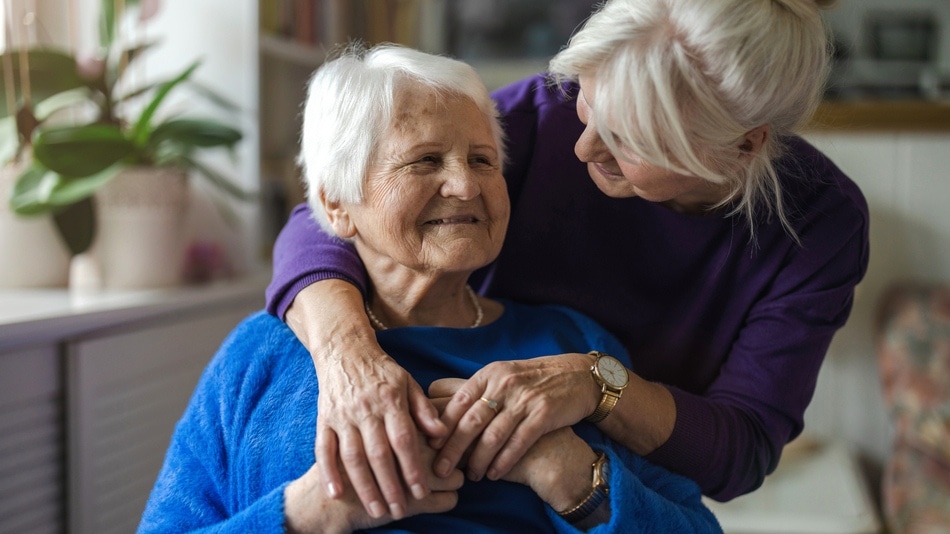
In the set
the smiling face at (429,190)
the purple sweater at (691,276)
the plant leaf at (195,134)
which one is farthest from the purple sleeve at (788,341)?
the plant leaf at (195,134)

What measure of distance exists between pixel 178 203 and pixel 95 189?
23cm

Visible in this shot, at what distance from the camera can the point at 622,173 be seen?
48.3 inches

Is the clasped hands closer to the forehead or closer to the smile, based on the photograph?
the smile

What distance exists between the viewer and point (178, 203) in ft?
6.61

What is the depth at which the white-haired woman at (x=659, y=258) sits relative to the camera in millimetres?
1072

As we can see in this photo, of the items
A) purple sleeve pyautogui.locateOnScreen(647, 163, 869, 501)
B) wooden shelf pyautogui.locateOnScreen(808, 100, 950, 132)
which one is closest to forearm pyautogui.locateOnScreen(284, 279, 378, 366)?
purple sleeve pyautogui.locateOnScreen(647, 163, 869, 501)

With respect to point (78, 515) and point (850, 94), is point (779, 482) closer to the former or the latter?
point (850, 94)

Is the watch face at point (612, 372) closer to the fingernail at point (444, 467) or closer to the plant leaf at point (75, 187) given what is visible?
the fingernail at point (444, 467)

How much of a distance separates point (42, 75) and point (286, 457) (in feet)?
4.02

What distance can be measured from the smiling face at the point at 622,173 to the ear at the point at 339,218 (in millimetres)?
355

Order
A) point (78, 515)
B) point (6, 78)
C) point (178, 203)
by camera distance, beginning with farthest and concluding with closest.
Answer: point (178, 203), point (6, 78), point (78, 515)

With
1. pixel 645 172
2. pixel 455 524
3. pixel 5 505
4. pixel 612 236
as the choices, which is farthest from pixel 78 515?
pixel 645 172

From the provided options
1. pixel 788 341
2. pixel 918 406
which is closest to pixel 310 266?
pixel 788 341

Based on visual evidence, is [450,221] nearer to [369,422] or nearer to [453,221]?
[453,221]
